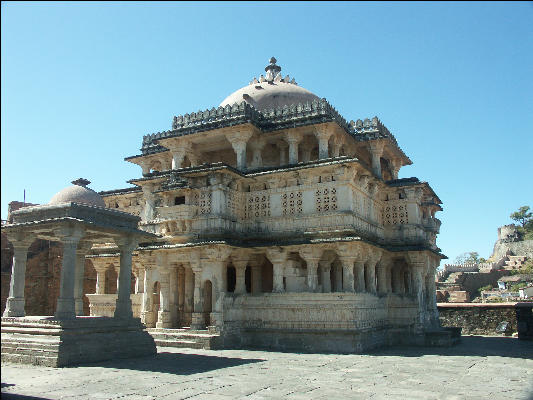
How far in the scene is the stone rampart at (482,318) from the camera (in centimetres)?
3003

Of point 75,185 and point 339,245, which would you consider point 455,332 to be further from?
point 75,185

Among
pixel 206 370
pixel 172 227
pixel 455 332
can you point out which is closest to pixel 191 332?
pixel 172 227

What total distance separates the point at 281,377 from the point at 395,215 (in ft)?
48.7

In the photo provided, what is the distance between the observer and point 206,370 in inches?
563

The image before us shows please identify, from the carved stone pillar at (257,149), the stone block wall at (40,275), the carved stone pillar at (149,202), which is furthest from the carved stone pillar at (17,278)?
the stone block wall at (40,275)

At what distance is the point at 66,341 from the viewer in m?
14.9

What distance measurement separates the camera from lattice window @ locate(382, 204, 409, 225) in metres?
25.8

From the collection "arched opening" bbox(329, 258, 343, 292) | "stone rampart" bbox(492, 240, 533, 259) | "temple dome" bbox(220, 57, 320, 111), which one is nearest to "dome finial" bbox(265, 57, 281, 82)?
"temple dome" bbox(220, 57, 320, 111)

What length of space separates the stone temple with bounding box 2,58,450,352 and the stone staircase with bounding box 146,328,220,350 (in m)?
0.42

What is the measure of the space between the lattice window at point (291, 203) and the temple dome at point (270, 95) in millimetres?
6679

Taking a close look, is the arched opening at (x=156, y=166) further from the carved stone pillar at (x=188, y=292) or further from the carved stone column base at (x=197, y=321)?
the carved stone column base at (x=197, y=321)

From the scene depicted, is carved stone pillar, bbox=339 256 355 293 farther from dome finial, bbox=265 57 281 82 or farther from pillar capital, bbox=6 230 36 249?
dome finial, bbox=265 57 281 82

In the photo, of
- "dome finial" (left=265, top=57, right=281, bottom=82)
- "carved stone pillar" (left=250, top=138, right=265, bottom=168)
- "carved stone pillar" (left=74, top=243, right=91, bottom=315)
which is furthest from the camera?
"dome finial" (left=265, top=57, right=281, bottom=82)

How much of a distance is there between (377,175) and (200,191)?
365 inches
